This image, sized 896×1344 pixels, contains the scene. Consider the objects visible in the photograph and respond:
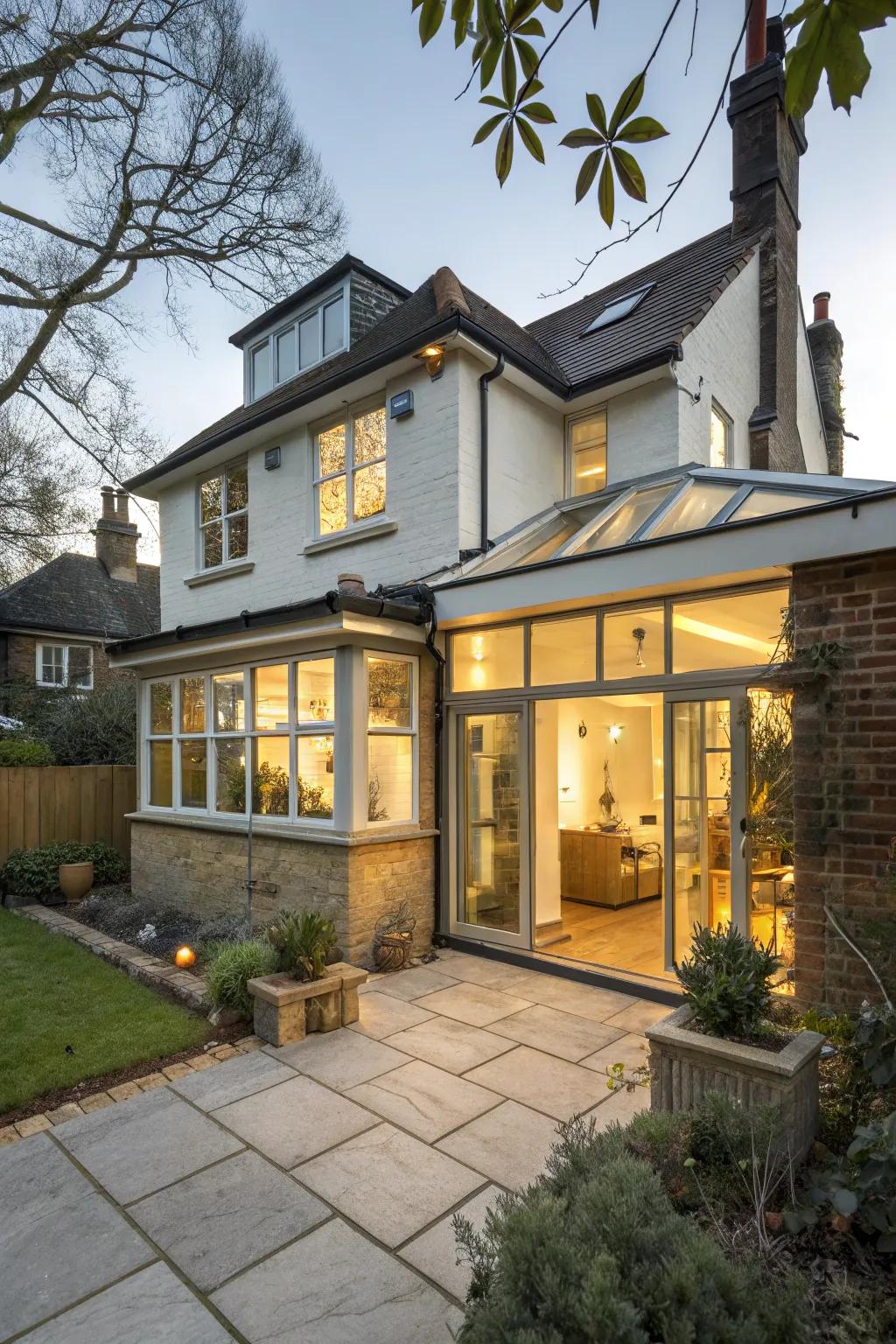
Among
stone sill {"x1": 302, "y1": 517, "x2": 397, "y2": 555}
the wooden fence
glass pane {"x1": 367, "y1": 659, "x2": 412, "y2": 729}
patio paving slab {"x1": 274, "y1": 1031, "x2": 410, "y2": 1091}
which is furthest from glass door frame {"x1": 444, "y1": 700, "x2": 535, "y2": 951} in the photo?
the wooden fence

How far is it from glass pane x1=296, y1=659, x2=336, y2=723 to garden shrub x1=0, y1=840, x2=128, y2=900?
4548mm

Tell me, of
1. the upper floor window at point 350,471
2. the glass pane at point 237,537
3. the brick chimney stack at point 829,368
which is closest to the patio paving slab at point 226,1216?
the upper floor window at point 350,471

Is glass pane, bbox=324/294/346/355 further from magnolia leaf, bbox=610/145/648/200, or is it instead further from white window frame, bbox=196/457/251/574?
magnolia leaf, bbox=610/145/648/200

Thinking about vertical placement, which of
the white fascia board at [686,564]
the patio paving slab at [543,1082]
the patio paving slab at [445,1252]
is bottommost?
the patio paving slab at [543,1082]

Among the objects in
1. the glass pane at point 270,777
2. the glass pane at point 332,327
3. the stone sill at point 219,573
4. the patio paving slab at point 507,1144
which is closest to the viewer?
the patio paving slab at point 507,1144

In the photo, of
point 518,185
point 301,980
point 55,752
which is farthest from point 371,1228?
point 55,752

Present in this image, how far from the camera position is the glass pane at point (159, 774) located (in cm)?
887

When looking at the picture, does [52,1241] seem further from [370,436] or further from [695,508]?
[370,436]

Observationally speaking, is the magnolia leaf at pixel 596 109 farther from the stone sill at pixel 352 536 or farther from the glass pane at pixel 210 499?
the glass pane at pixel 210 499

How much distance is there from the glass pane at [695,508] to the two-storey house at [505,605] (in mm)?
36

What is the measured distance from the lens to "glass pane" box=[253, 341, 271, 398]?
11273 millimetres

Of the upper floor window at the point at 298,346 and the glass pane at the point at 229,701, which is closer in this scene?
the glass pane at the point at 229,701

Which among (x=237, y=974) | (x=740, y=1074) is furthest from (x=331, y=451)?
(x=740, y=1074)

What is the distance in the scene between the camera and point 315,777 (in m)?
6.85
